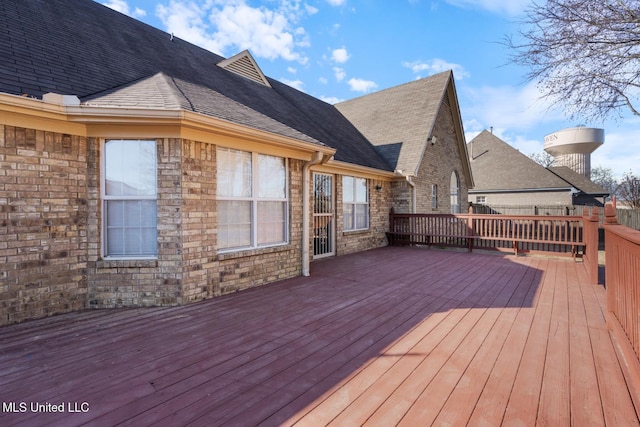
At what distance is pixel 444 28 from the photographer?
11.1 meters

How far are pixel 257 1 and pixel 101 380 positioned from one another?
11383 millimetres

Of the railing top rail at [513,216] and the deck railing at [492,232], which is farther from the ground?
the railing top rail at [513,216]

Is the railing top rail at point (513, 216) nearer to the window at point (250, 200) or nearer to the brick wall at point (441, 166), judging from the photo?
the brick wall at point (441, 166)

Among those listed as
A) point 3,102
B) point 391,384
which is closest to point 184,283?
point 3,102

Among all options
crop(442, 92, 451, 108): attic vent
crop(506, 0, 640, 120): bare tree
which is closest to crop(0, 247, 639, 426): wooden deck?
crop(506, 0, 640, 120): bare tree

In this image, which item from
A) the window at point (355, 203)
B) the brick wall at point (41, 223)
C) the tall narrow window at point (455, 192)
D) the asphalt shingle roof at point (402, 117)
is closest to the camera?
the brick wall at point (41, 223)

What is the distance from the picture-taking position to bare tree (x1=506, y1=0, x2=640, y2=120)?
18.4ft

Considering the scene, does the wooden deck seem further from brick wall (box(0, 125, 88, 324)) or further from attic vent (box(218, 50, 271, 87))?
attic vent (box(218, 50, 271, 87))

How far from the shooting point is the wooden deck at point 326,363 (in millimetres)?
2299

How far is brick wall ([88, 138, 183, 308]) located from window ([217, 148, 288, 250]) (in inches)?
29.7

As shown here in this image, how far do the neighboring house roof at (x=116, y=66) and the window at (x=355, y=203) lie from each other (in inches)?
29.7

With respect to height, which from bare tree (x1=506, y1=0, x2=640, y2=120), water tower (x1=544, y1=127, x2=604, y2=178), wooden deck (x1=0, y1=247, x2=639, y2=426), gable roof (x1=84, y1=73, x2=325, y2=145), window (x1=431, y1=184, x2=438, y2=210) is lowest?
wooden deck (x1=0, y1=247, x2=639, y2=426)

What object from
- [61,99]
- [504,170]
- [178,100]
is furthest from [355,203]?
[504,170]

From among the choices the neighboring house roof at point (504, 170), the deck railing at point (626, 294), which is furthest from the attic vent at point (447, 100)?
the deck railing at point (626, 294)
